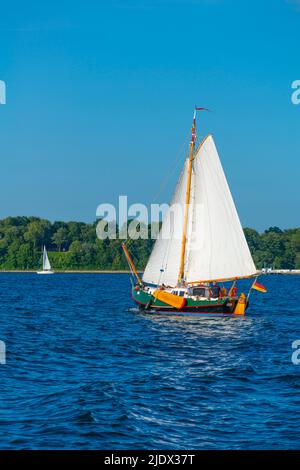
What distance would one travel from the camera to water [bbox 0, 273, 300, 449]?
27.2 metres

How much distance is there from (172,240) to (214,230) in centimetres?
430

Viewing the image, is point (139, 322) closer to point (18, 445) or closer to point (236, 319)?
point (236, 319)

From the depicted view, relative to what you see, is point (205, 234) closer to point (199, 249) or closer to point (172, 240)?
point (199, 249)

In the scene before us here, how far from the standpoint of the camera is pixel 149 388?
3525 cm

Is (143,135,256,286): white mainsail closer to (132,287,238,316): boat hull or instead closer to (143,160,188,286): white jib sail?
(143,160,188,286): white jib sail

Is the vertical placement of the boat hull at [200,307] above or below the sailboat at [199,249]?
below

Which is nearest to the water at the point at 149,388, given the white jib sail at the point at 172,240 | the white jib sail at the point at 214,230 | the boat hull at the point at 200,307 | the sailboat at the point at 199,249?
the boat hull at the point at 200,307

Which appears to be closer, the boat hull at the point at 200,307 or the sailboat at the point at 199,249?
the boat hull at the point at 200,307

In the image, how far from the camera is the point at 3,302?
342ft

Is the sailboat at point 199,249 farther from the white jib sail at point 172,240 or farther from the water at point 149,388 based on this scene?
the water at point 149,388

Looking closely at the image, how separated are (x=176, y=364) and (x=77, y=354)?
709cm

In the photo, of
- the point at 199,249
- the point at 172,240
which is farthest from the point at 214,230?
the point at 172,240

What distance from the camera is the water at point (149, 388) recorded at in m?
27.2
